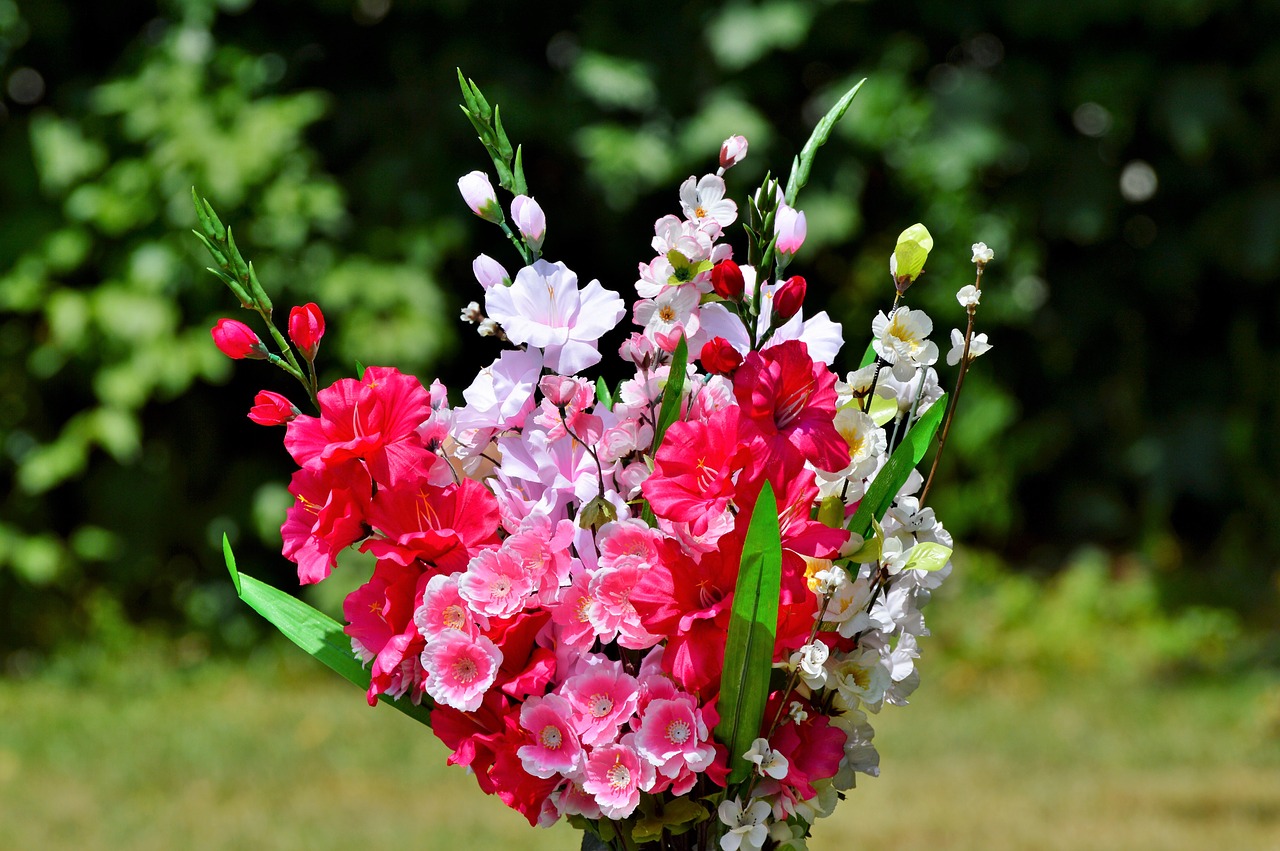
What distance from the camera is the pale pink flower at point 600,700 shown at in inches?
43.2

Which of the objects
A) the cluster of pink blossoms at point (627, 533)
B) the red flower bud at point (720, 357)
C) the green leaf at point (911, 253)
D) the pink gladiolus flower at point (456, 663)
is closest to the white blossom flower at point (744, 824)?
the cluster of pink blossoms at point (627, 533)

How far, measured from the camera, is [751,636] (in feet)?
3.60

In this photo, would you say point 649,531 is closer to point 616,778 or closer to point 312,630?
point 616,778

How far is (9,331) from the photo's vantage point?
17.6 feet

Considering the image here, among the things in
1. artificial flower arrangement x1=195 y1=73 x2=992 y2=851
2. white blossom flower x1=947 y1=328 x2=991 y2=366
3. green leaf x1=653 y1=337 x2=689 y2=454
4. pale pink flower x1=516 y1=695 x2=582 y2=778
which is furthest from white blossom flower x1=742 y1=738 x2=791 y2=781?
white blossom flower x1=947 y1=328 x2=991 y2=366

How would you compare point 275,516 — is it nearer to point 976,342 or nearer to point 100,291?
point 100,291

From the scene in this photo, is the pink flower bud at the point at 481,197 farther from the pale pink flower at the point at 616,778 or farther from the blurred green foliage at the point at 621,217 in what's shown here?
the blurred green foliage at the point at 621,217

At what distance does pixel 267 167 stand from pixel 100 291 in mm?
781

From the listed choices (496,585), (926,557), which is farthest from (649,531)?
(926,557)


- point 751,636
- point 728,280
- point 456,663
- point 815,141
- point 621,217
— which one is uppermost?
point 815,141

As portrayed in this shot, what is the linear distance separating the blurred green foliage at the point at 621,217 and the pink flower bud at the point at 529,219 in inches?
159

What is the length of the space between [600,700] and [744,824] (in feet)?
0.51

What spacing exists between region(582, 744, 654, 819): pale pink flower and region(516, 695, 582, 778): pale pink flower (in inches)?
0.7

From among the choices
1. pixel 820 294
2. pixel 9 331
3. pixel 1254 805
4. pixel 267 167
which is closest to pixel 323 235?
pixel 267 167
